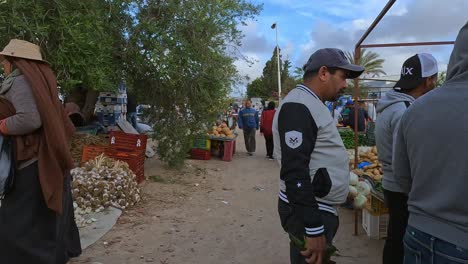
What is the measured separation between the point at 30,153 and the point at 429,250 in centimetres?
273

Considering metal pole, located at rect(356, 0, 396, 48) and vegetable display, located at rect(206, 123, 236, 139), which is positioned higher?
metal pole, located at rect(356, 0, 396, 48)

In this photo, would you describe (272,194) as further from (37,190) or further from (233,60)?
(37,190)

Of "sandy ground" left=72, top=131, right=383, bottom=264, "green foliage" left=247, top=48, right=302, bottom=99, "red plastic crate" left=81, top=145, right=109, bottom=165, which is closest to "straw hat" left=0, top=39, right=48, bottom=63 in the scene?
"sandy ground" left=72, top=131, right=383, bottom=264

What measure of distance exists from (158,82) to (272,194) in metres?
3.10

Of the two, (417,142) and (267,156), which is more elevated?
(417,142)

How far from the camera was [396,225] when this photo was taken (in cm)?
318

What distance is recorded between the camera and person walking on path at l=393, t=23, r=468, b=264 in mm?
1712

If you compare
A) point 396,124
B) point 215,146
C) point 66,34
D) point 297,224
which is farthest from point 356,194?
point 215,146

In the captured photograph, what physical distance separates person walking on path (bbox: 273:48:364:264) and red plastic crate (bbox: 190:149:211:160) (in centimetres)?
1023

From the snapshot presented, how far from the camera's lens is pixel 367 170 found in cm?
591

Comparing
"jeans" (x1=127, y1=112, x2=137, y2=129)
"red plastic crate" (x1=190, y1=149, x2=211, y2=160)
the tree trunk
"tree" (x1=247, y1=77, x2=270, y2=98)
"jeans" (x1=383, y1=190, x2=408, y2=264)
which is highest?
"tree" (x1=247, y1=77, x2=270, y2=98)

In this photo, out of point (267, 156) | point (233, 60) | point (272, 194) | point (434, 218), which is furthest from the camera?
point (267, 156)

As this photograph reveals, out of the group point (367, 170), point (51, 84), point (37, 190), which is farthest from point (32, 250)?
point (367, 170)

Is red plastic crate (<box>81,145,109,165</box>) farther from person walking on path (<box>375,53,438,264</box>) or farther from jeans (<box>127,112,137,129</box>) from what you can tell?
person walking on path (<box>375,53,438,264</box>)
